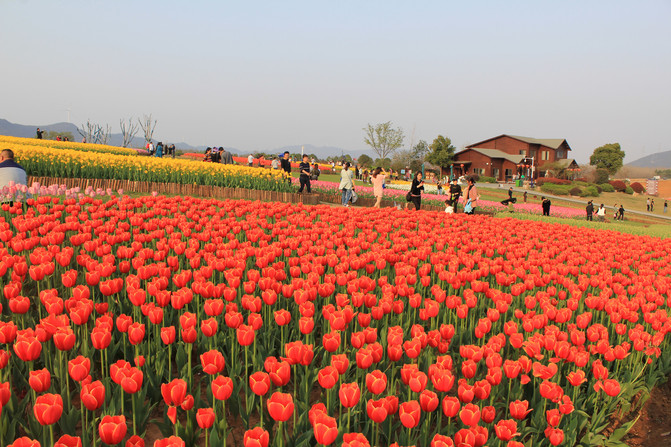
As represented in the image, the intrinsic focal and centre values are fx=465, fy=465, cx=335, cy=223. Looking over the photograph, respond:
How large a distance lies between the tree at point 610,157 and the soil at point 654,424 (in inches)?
3502

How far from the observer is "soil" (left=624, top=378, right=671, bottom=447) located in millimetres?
3770

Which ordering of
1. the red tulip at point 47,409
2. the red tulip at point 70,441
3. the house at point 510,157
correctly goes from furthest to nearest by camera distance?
the house at point 510,157 → the red tulip at point 47,409 → the red tulip at point 70,441

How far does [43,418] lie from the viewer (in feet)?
7.06

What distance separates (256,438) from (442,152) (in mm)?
81995

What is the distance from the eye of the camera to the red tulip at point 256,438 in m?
2.02

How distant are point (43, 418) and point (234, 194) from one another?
56.3 feet

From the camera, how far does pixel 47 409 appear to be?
7.05ft

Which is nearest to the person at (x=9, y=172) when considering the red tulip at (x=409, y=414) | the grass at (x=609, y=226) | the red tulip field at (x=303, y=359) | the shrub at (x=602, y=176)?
the red tulip field at (x=303, y=359)

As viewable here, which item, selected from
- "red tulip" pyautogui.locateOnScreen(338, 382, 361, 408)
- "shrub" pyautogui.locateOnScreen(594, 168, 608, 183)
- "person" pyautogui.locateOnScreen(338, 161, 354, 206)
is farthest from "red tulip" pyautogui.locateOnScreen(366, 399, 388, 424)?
"shrub" pyautogui.locateOnScreen(594, 168, 608, 183)

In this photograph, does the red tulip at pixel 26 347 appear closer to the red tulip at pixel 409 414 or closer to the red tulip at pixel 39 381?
the red tulip at pixel 39 381

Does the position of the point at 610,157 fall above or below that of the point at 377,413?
above

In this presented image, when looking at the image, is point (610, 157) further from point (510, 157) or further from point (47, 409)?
point (47, 409)

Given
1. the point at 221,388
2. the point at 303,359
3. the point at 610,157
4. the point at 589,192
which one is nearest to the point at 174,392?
the point at 221,388

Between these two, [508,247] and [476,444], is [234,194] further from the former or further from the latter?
[476,444]
